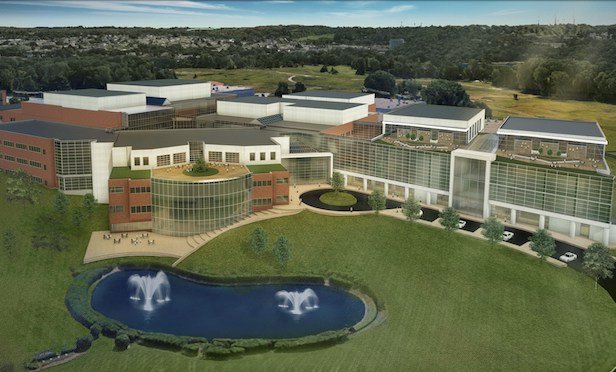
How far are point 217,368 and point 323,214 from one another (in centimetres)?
3068

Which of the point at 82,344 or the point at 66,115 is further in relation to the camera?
the point at 66,115

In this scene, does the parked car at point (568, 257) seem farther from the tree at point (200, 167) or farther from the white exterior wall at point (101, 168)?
the white exterior wall at point (101, 168)

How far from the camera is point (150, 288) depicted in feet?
177

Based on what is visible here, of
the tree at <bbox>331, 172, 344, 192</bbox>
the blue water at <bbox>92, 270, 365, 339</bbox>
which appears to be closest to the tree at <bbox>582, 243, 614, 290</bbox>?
the blue water at <bbox>92, 270, 365, 339</bbox>

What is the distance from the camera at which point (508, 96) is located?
474ft

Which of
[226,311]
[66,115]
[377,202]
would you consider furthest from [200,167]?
[66,115]

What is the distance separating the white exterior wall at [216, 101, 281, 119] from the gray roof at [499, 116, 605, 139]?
3790 cm

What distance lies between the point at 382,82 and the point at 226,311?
4756 inches

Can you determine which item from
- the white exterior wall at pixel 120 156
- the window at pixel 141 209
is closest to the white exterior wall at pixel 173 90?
the white exterior wall at pixel 120 156

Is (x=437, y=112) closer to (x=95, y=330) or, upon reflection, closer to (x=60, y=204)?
(x=60, y=204)

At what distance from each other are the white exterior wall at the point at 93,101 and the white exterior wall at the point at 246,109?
13.8 meters

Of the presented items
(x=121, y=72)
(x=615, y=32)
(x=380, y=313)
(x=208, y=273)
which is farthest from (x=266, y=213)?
(x=615, y=32)

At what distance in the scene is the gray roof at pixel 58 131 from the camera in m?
77.4

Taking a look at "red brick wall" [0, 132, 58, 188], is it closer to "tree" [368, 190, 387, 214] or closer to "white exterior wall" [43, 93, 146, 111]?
"white exterior wall" [43, 93, 146, 111]
